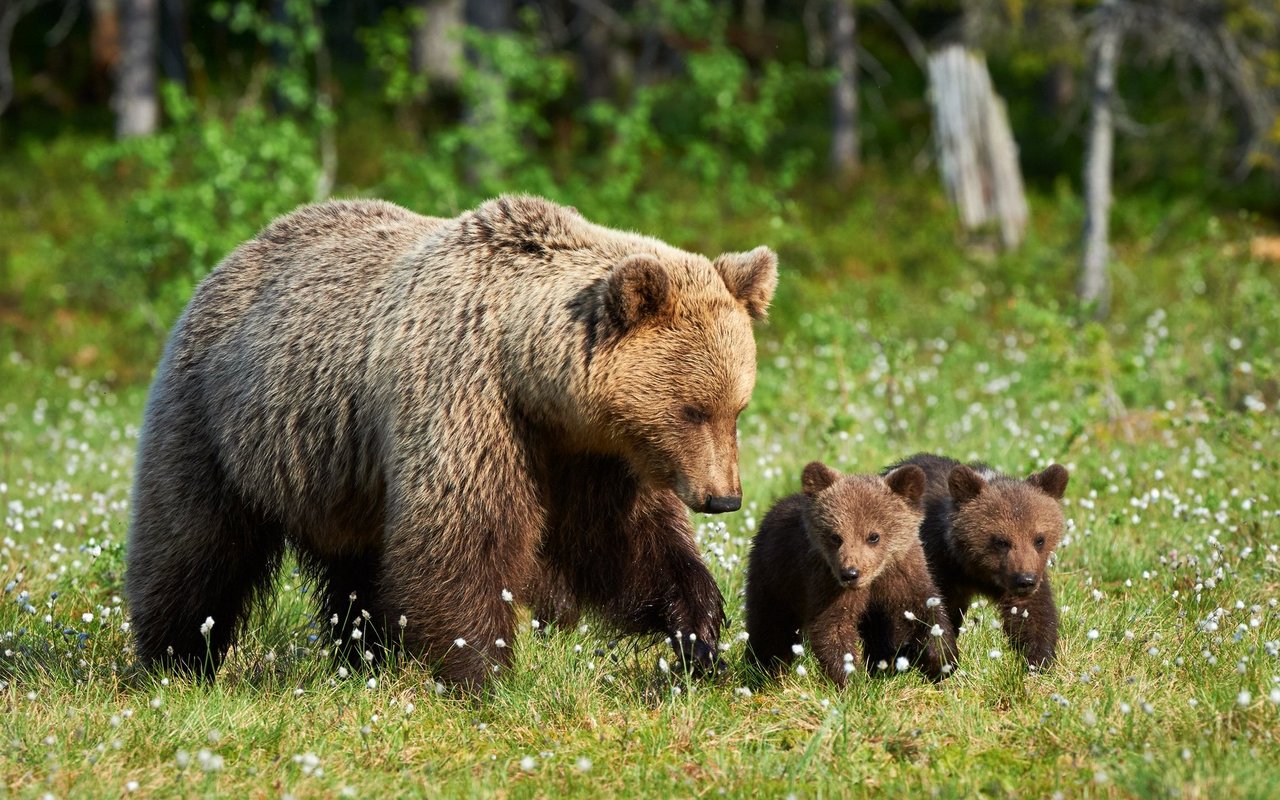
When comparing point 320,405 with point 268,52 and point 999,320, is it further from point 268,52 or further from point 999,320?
point 268,52

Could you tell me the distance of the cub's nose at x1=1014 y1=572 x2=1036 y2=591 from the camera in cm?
516

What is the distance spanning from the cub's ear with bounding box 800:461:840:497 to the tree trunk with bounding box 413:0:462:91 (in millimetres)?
18672

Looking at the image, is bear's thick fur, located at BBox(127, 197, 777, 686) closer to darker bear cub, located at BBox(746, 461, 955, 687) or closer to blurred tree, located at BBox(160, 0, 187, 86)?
darker bear cub, located at BBox(746, 461, 955, 687)

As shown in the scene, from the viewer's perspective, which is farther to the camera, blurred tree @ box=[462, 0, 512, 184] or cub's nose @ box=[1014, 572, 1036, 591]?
blurred tree @ box=[462, 0, 512, 184]

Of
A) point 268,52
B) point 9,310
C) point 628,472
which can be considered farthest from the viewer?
point 268,52

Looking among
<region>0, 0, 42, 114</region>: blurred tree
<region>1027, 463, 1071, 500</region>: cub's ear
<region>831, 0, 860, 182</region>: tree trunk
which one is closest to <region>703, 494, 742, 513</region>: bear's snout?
<region>1027, 463, 1071, 500</region>: cub's ear

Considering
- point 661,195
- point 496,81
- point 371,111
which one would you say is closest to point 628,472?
point 496,81

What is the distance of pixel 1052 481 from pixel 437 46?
19399mm

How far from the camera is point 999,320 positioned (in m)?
16.3

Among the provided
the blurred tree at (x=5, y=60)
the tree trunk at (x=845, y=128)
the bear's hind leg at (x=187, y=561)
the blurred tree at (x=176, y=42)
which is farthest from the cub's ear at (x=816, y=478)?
the blurred tree at (x=176, y=42)

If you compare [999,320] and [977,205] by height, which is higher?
[977,205]

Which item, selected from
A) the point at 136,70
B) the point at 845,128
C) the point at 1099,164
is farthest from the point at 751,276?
the point at 136,70

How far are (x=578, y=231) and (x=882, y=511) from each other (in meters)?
1.63

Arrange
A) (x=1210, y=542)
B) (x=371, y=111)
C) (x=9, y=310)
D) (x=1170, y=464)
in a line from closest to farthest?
1. (x=1210, y=542)
2. (x=1170, y=464)
3. (x=9, y=310)
4. (x=371, y=111)
